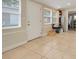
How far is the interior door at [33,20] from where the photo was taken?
486 centimetres

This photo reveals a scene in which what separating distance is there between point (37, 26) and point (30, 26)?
849mm

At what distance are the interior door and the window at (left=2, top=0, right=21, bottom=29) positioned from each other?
31.0 inches

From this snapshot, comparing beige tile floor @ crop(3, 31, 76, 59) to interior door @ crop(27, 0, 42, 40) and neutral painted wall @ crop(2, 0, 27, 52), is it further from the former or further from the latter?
interior door @ crop(27, 0, 42, 40)

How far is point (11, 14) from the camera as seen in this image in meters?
3.71

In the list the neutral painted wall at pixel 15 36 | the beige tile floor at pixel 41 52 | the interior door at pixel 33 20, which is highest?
the interior door at pixel 33 20

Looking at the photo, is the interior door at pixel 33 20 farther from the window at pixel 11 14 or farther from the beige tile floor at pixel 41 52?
the beige tile floor at pixel 41 52

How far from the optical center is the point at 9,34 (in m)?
3.47

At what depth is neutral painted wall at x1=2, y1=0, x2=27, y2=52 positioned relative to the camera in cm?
330

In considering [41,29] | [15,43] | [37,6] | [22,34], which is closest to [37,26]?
[41,29]

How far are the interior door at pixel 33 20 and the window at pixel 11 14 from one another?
79cm

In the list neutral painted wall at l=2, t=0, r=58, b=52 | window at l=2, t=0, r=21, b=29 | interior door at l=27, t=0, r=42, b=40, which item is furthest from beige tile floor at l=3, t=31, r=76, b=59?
interior door at l=27, t=0, r=42, b=40

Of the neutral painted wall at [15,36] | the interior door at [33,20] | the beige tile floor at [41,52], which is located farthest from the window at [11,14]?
the beige tile floor at [41,52]

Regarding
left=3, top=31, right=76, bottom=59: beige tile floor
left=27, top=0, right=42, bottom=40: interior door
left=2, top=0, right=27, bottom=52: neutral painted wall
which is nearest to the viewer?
left=3, top=31, right=76, bottom=59: beige tile floor

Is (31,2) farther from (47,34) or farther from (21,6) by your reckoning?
(47,34)
